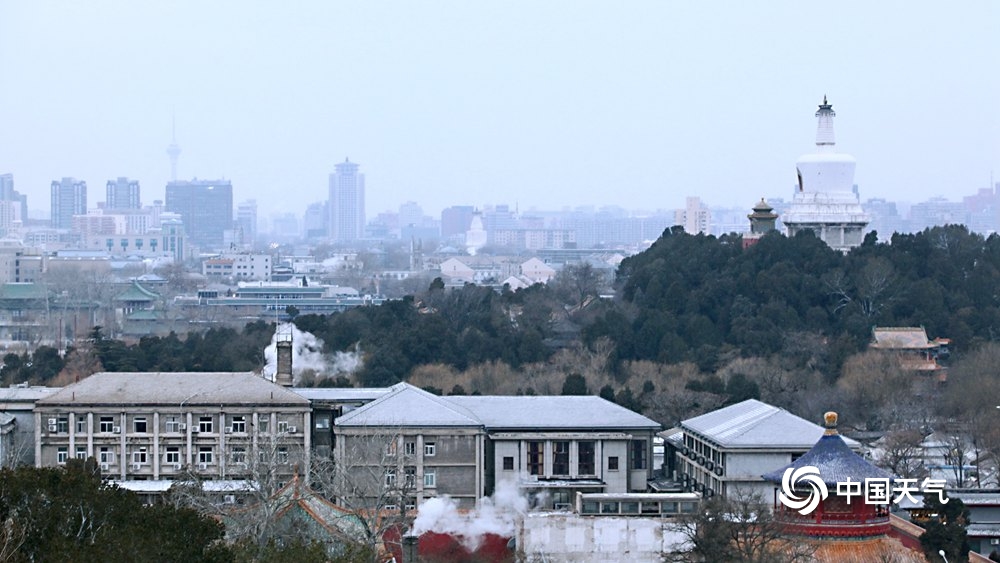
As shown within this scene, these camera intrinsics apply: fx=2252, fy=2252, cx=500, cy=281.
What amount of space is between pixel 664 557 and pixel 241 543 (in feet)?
20.7

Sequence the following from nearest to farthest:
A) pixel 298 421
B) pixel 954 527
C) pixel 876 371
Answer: pixel 954 527 < pixel 298 421 < pixel 876 371

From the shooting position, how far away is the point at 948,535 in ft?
95.6

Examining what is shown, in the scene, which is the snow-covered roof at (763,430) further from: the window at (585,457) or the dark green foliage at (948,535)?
the dark green foliage at (948,535)

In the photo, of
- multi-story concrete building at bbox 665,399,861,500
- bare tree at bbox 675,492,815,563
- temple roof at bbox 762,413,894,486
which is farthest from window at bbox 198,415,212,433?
temple roof at bbox 762,413,894,486

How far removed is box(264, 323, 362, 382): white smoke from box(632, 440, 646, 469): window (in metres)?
16.6

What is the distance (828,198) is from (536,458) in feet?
98.9

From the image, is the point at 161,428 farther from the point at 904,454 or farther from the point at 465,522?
the point at 904,454

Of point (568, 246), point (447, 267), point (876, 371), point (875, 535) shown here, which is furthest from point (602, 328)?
point (568, 246)

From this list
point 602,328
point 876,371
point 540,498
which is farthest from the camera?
point 602,328

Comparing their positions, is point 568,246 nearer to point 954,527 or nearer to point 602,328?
point 602,328

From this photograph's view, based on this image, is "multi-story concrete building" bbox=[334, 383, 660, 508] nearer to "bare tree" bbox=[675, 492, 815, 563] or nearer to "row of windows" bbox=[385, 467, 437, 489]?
"row of windows" bbox=[385, 467, 437, 489]

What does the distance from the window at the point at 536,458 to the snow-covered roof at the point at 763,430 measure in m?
2.72

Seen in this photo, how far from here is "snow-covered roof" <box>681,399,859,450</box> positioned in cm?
3641

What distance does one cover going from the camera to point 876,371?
51.5 metres
